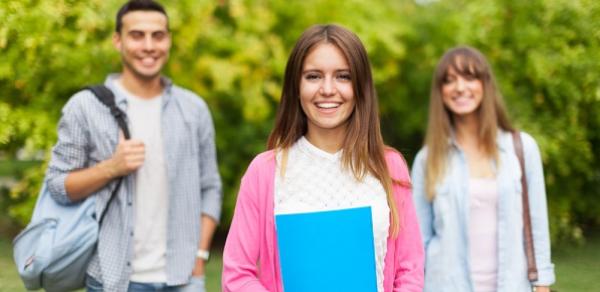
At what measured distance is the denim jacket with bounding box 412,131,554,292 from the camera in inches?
148

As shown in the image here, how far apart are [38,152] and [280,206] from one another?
3.39 m

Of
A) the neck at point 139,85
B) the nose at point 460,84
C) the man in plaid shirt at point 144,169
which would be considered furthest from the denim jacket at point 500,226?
the neck at point 139,85

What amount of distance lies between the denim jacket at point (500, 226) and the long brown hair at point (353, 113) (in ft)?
4.66

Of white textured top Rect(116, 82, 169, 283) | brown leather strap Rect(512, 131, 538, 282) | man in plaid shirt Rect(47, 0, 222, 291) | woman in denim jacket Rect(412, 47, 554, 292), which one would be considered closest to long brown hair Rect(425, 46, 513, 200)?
woman in denim jacket Rect(412, 47, 554, 292)

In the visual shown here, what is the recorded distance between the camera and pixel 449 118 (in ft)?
13.7

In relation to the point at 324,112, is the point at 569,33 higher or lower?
higher

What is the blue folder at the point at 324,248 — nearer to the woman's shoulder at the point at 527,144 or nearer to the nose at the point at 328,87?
the nose at the point at 328,87

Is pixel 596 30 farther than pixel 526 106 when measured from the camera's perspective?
No

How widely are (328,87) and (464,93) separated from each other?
1758 millimetres

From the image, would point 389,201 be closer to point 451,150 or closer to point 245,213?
point 245,213

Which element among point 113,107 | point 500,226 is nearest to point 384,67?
point 500,226

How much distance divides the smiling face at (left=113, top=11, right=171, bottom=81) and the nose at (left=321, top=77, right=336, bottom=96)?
1.35 meters

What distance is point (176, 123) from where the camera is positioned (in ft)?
11.9

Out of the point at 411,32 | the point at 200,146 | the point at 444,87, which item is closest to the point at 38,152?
the point at 200,146
